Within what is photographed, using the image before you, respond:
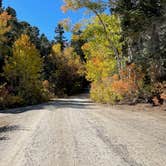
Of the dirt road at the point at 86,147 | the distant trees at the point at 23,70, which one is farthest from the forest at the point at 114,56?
the dirt road at the point at 86,147

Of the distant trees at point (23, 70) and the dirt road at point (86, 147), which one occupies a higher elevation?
the distant trees at point (23, 70)

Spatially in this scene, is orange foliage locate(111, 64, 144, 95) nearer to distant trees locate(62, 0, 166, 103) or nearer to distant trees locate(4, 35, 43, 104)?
distant trees locate(62, 0, 166, 103)

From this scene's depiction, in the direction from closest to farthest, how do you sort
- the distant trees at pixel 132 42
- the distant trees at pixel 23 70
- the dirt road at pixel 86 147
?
the dirt road at pixel 86 147
the distant trees at pixel 132 42
the distant trees at pixel 23 70

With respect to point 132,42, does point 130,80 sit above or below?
below

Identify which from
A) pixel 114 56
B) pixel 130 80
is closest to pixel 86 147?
pixel 130 80

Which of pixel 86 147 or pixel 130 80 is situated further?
pixel 130 80

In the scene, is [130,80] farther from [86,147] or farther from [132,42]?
[86,147]

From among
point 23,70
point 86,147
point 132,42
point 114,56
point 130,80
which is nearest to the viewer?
point 86,147

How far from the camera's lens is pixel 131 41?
31406 millimetres

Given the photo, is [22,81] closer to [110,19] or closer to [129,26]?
[110,19]

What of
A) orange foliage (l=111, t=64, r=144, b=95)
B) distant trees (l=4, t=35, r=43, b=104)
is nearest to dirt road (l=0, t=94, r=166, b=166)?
orange foliage (l=111, t=64, r=144, b=95)

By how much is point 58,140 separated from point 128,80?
1861cm

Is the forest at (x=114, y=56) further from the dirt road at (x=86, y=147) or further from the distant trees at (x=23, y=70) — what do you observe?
the dirt road at (x=86, y=147)

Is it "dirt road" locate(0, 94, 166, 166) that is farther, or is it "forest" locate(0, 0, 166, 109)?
"forest" locate(0, 0, 166, 109)
